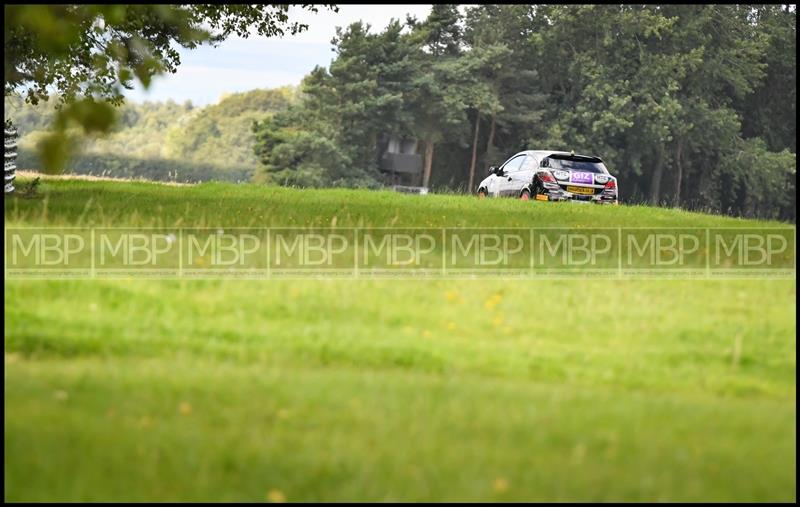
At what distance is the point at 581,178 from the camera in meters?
25.8

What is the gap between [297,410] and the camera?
26.1ft

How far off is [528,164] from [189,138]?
6290 cm

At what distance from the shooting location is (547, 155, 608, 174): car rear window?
85.3ft

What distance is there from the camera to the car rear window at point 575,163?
26.0 meters

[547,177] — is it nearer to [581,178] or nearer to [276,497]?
[581,178]

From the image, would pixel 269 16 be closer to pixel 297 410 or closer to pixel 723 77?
pixel 297 410

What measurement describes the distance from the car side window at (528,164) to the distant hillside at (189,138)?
147ft

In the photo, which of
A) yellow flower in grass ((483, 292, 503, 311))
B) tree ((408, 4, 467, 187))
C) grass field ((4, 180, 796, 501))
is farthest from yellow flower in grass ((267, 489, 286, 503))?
tree ((408, 4, 467, 187))

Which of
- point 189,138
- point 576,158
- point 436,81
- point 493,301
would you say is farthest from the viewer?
point 189,138

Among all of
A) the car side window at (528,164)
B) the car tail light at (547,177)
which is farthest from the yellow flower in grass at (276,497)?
the car side window at (528,164)

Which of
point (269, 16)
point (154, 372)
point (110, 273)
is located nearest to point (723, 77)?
point (269, 16)

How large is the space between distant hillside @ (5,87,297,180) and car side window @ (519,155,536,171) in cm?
4472

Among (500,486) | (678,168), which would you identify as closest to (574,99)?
(678,168)

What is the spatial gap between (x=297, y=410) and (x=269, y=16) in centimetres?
1610
